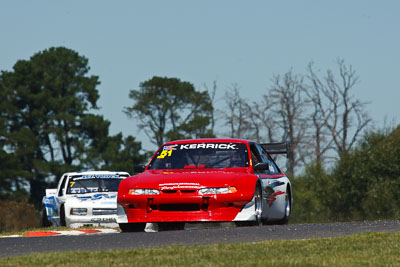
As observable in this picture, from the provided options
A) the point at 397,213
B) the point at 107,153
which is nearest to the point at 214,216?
the point at 397,213

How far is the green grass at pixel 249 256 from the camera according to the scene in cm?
913

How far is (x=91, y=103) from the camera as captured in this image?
7369 cm

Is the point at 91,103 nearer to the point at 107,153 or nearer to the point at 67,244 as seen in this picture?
the point at 107,153

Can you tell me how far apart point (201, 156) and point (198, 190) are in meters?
1.52

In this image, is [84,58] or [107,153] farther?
[84,58]

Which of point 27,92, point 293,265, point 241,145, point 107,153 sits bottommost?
point 293,265

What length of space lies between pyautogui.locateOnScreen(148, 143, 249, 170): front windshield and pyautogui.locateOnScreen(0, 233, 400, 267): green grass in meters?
4.80

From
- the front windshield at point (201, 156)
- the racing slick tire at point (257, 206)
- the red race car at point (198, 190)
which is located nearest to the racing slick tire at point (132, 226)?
the red race car at point (198, 190)

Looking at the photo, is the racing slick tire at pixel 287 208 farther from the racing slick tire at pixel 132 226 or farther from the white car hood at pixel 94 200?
the white car hood at pixel 94 200

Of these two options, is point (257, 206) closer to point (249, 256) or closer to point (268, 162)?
point (268, 162)

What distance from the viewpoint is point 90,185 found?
23.5 meters

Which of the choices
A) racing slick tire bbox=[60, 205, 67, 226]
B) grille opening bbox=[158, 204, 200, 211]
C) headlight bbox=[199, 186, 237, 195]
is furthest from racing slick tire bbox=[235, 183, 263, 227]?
racing slick tire bbox=[60, 205, 67, 226]

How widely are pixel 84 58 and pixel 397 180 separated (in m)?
31.6

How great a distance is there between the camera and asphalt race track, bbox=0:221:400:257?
11.2 metres
